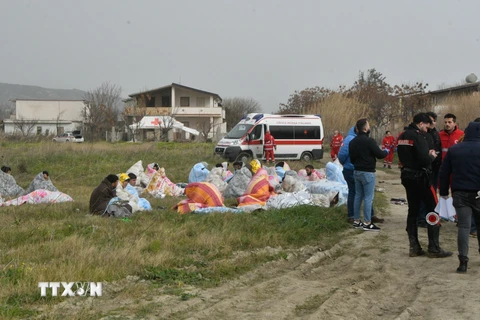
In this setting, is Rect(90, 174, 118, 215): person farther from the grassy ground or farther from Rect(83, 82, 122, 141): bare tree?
Rect(83, 82, 122, 141): bare tree

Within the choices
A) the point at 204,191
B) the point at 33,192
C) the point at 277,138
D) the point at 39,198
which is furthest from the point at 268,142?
the point at 204,191

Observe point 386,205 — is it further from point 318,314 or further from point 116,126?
point 116,126

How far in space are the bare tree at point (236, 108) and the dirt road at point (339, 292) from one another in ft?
218

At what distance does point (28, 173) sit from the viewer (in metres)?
19.5

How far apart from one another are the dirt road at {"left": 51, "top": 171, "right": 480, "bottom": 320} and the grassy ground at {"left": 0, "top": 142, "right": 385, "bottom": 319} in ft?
1.32

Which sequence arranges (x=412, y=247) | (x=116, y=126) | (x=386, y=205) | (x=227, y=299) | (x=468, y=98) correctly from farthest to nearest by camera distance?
(x=116, y=126) < (x=468, y=98) < (x=386, y=205) < (x=412, y=247) < (x=227, y=299)

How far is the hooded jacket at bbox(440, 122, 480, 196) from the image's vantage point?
20.0ft

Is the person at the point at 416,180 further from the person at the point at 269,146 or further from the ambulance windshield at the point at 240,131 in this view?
the ambulance windshield at the point at 240,131

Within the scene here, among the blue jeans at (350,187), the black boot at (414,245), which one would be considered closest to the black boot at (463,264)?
the black boot at (414,245)

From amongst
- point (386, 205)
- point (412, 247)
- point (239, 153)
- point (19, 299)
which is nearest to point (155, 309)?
point (19, 299)

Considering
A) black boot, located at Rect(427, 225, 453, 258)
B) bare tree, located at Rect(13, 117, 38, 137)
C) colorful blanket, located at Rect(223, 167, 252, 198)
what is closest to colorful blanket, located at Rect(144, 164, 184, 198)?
colorful blanket, located at Rect(223, 167, 252, 198)

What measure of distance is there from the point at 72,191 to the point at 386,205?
865 centimetres

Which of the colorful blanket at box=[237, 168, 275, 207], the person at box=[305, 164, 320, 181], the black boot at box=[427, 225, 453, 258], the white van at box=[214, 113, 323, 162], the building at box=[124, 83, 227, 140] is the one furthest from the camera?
the building at box=[124, 83, 227, 140]

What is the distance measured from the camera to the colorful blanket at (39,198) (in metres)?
11.9
